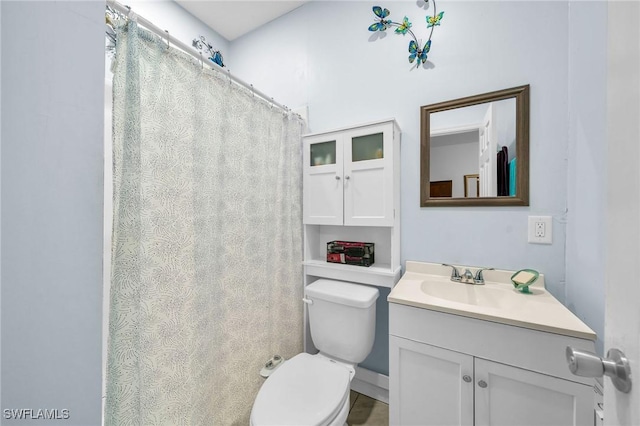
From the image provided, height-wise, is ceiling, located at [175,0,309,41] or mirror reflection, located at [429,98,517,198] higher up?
ceiling, located at [175,0,309,41]

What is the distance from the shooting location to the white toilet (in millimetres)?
952

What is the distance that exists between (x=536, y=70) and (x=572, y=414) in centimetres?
143

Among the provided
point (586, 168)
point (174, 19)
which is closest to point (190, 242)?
point (586, 168)

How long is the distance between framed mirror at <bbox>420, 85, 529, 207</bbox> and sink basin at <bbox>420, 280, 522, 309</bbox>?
0.43m

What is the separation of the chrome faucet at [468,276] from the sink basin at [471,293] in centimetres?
3

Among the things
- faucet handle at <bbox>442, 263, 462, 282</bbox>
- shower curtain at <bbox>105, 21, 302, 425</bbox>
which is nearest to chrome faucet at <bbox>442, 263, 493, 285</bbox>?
faucet handle at <bbox>442, 263, 462, 282</bbox>

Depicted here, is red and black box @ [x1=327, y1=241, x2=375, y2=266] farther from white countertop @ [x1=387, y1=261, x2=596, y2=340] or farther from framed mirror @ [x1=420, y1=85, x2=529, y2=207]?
framed mirror @ [x1=420, y1=85, x2=529, y2=207]

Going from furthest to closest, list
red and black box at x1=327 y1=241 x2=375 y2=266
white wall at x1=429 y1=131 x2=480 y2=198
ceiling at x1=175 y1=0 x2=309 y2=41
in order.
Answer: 1. ceiling at x1=175 y1=0 x2=309 y2=41
2. red and black box at x1=327 y1=241 x2=375 y2=266
3. white wall at x1=429 y1=131 x2=480 y2=198

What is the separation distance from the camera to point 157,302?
904mm

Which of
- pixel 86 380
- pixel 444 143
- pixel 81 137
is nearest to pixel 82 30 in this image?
pixel 81 137

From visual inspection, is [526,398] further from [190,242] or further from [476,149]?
[190,242]

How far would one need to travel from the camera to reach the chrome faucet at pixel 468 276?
4.15ft

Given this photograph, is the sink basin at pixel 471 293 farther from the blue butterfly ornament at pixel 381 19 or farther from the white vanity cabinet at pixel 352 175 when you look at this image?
the blue butterfly ornament at pixel 381 19

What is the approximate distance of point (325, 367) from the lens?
1.23 metres
